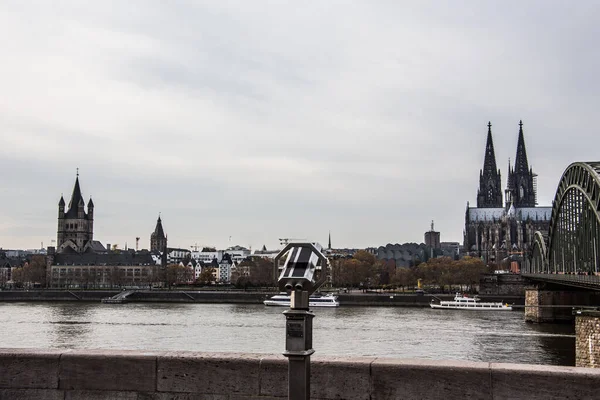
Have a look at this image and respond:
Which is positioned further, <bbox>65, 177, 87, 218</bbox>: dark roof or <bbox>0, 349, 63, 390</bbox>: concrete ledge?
<bbox>65, 177, 87, 218</bbox>: dark roof

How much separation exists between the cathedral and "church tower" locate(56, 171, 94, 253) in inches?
3418

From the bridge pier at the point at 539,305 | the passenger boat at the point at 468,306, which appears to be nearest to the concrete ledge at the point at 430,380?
the bridge pier at the point at 539,305

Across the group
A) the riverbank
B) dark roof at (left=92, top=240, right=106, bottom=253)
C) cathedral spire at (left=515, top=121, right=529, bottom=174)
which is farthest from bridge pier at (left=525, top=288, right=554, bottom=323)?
dark roof at (left=92, top=240, right=106, bottom=253)

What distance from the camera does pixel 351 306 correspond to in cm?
8438

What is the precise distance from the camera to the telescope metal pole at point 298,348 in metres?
4.64

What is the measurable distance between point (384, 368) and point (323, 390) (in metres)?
0.56

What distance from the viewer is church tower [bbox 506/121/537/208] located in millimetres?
169000

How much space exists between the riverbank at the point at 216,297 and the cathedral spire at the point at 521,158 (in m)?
82.9

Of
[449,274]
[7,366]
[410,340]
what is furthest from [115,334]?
[449,274]

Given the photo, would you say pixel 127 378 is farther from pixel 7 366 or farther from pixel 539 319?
pixel 539 319

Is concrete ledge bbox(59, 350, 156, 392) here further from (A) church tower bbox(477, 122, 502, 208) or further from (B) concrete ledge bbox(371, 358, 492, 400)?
(A) church tower bbox(477, 122, 502, 208)

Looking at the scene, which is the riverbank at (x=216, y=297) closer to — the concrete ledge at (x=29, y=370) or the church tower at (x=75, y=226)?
the church tower at (x=75, y=226)

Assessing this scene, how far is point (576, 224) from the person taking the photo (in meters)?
56.6

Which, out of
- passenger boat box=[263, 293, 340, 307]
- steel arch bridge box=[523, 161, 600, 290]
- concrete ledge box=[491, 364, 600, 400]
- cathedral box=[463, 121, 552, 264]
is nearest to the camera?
concrete ledge box=[491, 364, 600, 400]
